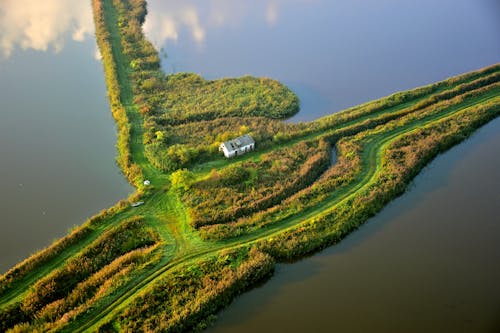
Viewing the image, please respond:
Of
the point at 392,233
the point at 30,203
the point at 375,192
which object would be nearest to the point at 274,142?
the point at 375,192

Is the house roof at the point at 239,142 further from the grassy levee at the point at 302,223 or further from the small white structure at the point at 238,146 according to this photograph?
the grassy levee at the point at 302,223

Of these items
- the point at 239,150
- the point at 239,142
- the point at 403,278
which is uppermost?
the point at 239,142

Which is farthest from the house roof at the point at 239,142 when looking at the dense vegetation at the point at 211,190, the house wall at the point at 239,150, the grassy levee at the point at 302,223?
the grassy levee at the point at 302,223

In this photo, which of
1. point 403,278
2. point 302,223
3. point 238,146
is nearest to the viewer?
point 403,278

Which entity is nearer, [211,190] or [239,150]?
[211,190]

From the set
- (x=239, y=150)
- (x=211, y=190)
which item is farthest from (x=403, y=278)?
(x=239, y=150)

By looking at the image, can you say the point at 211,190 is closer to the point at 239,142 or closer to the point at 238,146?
the point at 238,146

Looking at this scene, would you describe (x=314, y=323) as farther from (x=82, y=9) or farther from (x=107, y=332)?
(x=82, y=9)
